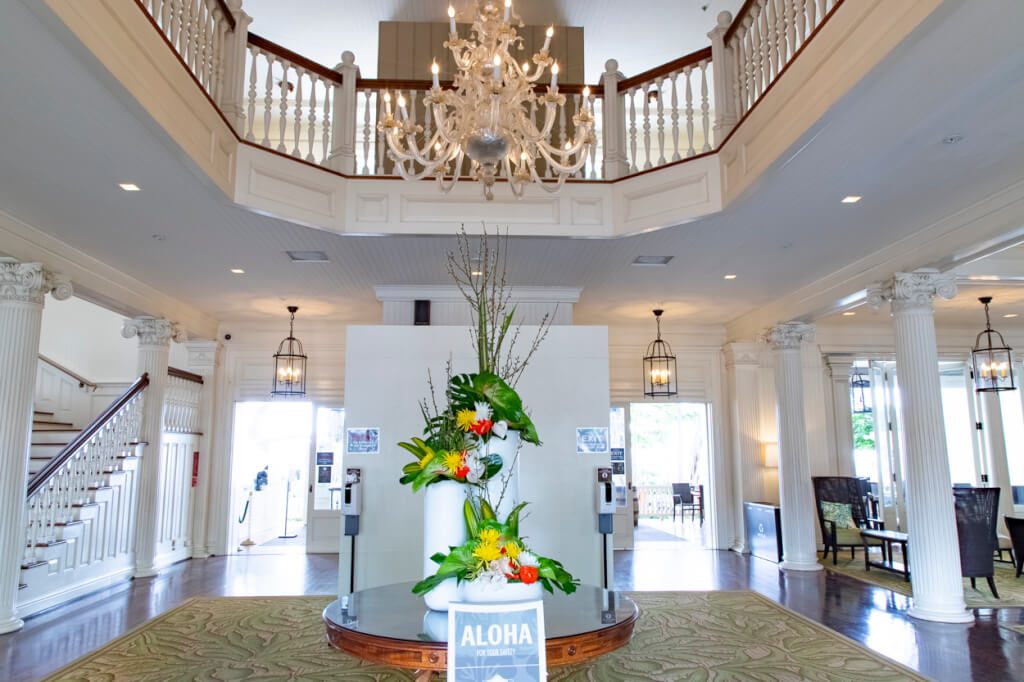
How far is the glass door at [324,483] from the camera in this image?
33.1 ft

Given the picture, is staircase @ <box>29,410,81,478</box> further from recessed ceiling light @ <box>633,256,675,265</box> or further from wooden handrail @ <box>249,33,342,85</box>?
recessed ceiling light @ <box>633,256,675,265</box>

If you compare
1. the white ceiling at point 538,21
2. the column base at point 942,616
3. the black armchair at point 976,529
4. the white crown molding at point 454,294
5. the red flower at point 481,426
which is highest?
the white ceiling at point 538,21

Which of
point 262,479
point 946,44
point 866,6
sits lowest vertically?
point 262,479

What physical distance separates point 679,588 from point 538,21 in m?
6.47

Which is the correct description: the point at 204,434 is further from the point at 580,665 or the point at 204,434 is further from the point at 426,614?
the point at 426,614

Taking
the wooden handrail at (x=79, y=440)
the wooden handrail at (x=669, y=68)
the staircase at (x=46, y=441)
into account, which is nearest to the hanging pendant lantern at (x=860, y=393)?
the wooden handrail at (x=669, y=68)

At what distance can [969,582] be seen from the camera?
7855 mm

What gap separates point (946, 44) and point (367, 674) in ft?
16.3

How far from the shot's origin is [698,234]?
20.4ft

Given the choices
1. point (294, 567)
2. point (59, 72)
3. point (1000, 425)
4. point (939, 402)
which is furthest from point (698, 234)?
point (1000, 425)

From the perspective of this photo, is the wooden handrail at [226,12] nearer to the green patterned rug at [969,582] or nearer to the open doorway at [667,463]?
the green patterned rug at [969,582]

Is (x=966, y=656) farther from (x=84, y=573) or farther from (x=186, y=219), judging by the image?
(x=84, y=573)

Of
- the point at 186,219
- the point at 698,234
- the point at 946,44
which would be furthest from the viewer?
the point at 698,234

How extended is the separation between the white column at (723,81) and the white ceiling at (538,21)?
5.15ft
